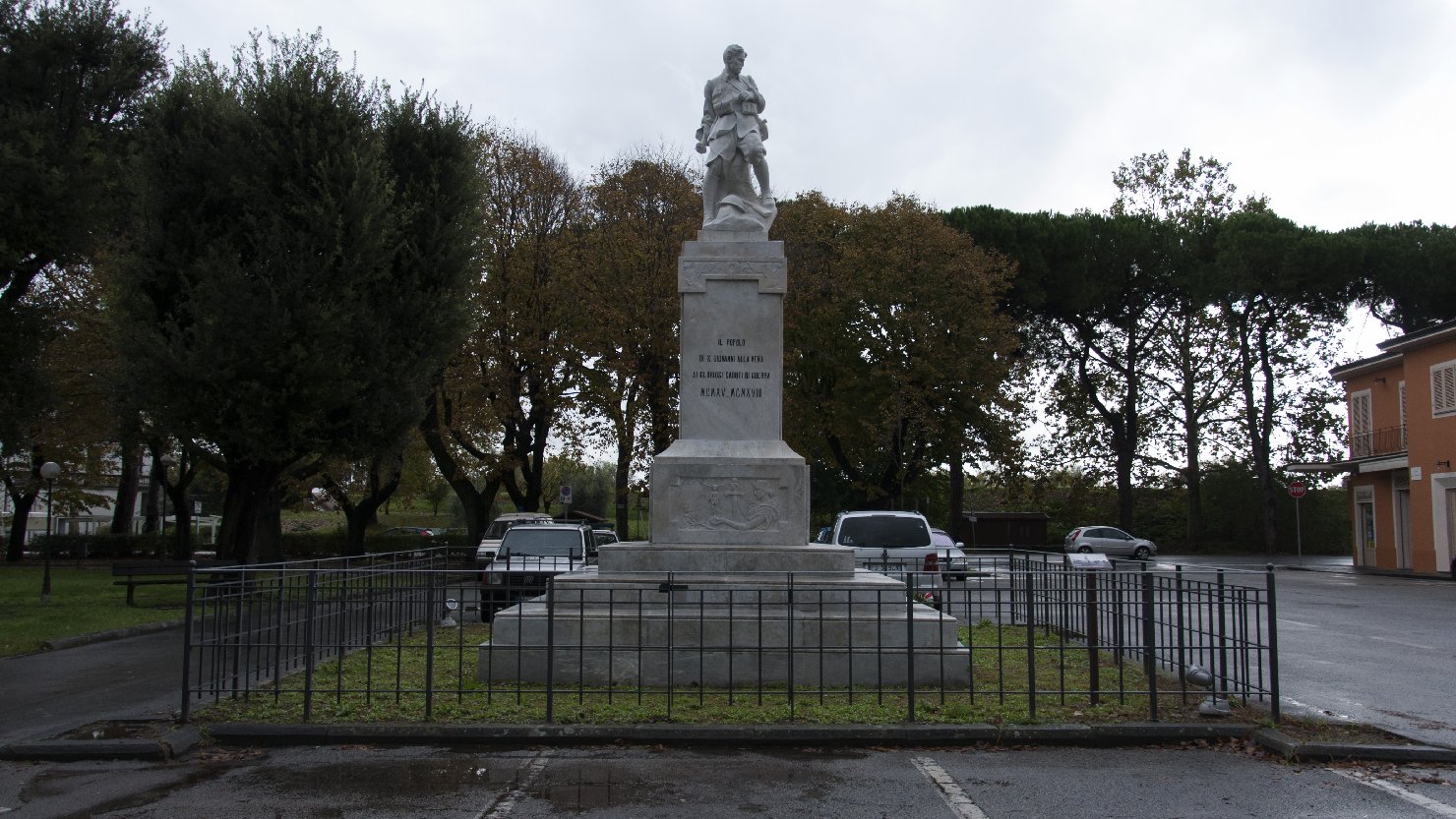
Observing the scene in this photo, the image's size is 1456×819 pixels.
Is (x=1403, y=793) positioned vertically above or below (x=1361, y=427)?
below

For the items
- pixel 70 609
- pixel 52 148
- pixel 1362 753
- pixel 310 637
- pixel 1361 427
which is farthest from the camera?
pixel 1361 427

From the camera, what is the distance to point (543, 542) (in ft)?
64.1

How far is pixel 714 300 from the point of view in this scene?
41.4ft

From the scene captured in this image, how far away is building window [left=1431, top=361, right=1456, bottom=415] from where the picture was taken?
109ft

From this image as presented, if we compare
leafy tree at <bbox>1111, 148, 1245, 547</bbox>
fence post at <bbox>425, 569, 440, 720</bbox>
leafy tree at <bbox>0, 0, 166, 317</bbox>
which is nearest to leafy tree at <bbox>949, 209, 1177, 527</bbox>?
leafy tree at <bbox>1111, 148, 1245, 547</bbox>

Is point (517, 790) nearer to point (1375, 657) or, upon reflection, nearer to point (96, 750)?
point (96, 750)

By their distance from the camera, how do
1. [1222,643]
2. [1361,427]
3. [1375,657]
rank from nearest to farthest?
[1222,643], [1375,657], [1361,427]

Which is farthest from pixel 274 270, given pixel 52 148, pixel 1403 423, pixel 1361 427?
pixel 1361 427

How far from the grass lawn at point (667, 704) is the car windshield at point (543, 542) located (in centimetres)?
897

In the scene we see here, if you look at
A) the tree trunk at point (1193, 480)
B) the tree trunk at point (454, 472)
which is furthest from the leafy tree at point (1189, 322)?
the tree trunk at point (454, 472)

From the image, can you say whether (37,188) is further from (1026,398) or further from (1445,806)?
(1026,398)

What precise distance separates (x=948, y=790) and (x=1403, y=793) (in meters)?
2.66

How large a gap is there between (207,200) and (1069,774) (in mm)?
18393

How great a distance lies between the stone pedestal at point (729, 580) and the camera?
9.66m
